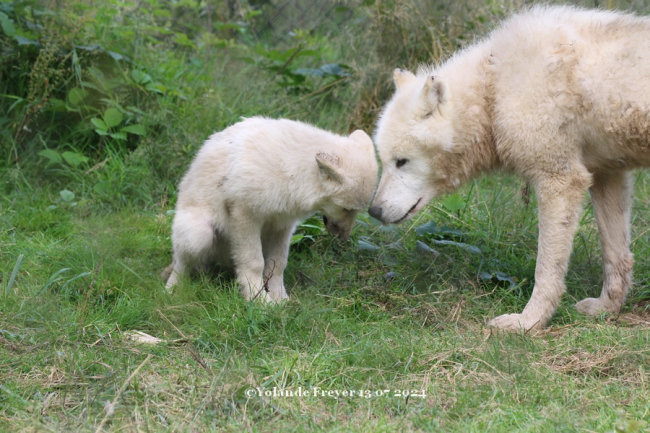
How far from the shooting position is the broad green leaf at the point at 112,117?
6293mm

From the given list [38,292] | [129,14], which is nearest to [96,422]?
[38,292]

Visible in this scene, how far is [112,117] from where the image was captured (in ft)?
20.7

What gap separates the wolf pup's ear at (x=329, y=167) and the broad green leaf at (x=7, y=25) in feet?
11.7

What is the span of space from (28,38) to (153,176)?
168 centimetres

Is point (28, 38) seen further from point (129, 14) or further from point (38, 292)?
point (38, 292)

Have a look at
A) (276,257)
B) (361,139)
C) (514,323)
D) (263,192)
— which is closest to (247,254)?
(276,257)

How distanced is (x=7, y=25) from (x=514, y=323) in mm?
4945

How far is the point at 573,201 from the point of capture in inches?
165

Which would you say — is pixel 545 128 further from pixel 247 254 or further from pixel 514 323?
pixel 247 254

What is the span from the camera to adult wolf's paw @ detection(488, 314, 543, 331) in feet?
13.7

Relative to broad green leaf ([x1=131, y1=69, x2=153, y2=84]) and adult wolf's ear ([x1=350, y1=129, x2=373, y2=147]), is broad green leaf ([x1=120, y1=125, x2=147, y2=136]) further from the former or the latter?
adult wolf's ear ([x1=350, y1=129, x2=373, y2=147])

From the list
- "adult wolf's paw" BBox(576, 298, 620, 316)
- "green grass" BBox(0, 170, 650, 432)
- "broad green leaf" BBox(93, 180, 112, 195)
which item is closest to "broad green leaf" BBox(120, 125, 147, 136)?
"broad green leaf" BBox(93, 180, 112, 195)

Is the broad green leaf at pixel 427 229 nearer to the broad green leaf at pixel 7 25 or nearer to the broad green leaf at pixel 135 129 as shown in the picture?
the broad green leaf at pixel 135 129

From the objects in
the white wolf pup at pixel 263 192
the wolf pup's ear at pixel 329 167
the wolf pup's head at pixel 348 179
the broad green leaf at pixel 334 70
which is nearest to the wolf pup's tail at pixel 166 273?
the white wolf pup at pixel 263 192
